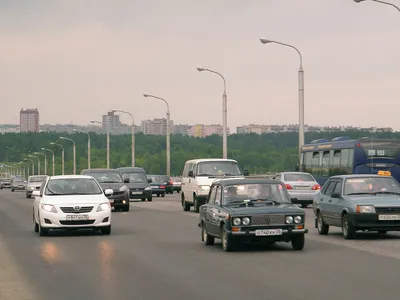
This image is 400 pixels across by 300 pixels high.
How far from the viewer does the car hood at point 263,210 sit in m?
19.1

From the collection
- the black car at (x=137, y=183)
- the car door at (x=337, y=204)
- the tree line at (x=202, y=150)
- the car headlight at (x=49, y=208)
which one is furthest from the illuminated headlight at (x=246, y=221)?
the tree line at (x=202, y=150)

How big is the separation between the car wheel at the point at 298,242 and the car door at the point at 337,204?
12.4ft

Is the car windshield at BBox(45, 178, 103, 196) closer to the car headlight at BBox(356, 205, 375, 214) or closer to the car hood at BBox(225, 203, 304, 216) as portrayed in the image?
the car headlight at BBox(356, 205, 375, 214)

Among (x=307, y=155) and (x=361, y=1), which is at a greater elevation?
(x=361, y=1)

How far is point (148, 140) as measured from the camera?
16812 centimetres

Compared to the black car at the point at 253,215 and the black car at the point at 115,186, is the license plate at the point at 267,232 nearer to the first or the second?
the black car at the point at 253,215

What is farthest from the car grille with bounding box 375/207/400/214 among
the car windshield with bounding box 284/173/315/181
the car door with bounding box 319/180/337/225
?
the car windshield with bounding box 284/173/315/181

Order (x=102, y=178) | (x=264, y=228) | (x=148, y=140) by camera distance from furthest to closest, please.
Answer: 1. (x=148, y=140)
2. (x=102, y=178)
3. (x=264, y=228)

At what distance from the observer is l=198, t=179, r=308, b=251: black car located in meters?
19.0

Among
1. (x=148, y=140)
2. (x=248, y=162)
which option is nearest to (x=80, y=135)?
(x=148, y=140)

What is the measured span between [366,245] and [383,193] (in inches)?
94.5

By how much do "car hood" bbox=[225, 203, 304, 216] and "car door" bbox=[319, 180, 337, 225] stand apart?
4917 mm

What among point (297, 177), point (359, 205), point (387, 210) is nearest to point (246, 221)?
point (359, 205)

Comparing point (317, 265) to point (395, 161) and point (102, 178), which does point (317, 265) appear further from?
point (395, 161)
